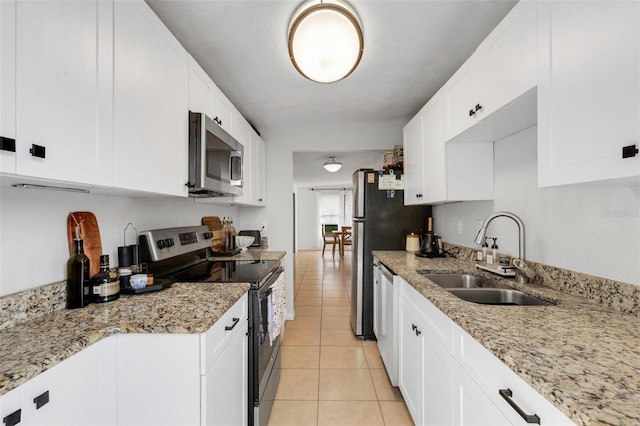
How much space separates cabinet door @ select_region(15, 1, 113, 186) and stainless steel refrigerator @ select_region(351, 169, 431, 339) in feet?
6.96

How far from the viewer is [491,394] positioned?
2.66ft

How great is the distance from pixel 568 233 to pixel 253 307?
1.58 meters

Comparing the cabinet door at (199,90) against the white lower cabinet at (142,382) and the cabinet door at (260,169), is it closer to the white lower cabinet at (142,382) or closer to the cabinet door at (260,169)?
the cabinet door at (260,169)

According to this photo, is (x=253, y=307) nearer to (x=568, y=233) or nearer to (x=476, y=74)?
(x=568, y=233)

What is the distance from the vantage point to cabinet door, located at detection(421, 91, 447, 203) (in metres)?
1.91

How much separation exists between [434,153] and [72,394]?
2168 mm

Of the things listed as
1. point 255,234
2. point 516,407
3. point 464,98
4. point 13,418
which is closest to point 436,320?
point 516,407

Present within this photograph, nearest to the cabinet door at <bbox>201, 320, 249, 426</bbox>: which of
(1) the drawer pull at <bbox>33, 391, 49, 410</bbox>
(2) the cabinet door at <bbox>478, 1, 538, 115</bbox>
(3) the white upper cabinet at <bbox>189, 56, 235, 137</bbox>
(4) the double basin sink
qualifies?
(1) the drawer pull at <bbox>33, 391, 49, 410</bbox>

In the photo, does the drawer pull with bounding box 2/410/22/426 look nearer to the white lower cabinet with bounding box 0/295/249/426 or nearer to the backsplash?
the white lower cabinet with bounding box 0/295/249/426

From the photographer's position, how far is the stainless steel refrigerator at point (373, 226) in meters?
2.74

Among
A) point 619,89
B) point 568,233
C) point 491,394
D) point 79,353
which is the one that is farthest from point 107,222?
point 568,233

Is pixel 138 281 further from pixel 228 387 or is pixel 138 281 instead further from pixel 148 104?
pixel 148 104

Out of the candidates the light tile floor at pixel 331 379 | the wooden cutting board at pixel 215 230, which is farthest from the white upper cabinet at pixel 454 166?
the wooden cutting board at pixel 215 230

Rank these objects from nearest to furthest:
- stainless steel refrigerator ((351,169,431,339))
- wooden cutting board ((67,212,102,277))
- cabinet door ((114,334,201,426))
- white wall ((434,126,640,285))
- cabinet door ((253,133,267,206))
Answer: cabinet door ((114,334,201,426)) < white wall ((434,126,640,285)) < wooden cutting board ((67,212,102,277)) < stainless steel refrigerator ((351,169,431,339)) < cabinet door ((253,133,267,206))
